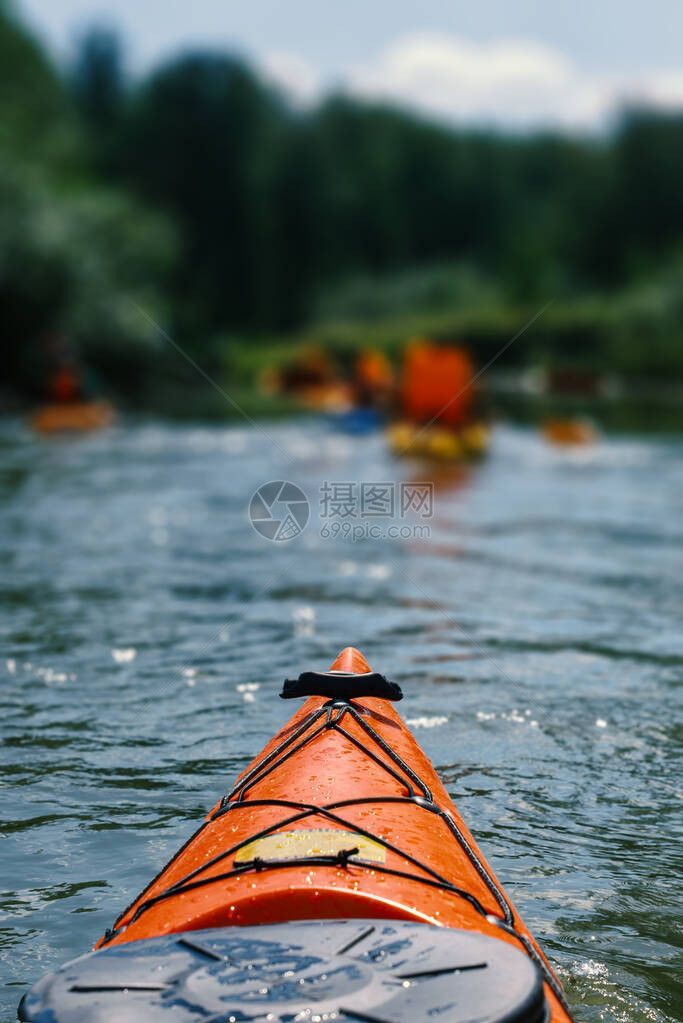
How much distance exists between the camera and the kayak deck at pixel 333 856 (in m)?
2.51

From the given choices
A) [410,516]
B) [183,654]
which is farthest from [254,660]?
[410,516]

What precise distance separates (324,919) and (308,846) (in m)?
0.30

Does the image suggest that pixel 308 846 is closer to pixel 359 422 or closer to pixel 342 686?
pixel 342 686

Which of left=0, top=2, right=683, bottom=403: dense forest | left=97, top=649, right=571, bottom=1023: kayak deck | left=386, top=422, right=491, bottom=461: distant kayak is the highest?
left=0, top=2, right=683, bottom=403: dense forest

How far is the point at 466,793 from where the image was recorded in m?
4.29

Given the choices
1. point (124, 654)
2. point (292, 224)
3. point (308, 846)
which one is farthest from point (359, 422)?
point (292, 224)

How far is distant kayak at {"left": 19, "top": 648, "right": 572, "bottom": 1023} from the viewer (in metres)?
2.08

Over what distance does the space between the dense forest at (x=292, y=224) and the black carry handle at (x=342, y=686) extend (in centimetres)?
2044

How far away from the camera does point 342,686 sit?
12.9ft

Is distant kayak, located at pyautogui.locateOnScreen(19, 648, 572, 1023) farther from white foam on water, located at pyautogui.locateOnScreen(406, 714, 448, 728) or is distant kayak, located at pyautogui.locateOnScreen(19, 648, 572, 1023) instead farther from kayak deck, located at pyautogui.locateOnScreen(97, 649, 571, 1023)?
white foam on water, located at pyautogui.locateOnScreen(406, 714, 448, 728)

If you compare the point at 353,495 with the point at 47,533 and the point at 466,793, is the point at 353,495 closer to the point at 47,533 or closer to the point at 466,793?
A: the point at 47,533

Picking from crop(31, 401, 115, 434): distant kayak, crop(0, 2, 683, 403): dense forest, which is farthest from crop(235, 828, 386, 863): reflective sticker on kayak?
crop(0, 2, 683, 403): dense forest

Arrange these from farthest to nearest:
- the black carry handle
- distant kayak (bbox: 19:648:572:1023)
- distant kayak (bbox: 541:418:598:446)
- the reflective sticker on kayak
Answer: distant kayak (bbox: 541:418:598:446) < the black carry handle < the reflective sticker on kayak < distant kayak (bbox: 19:648:572:1023)

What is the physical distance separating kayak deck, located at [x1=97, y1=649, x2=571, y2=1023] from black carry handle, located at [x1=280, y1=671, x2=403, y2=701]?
270mm
